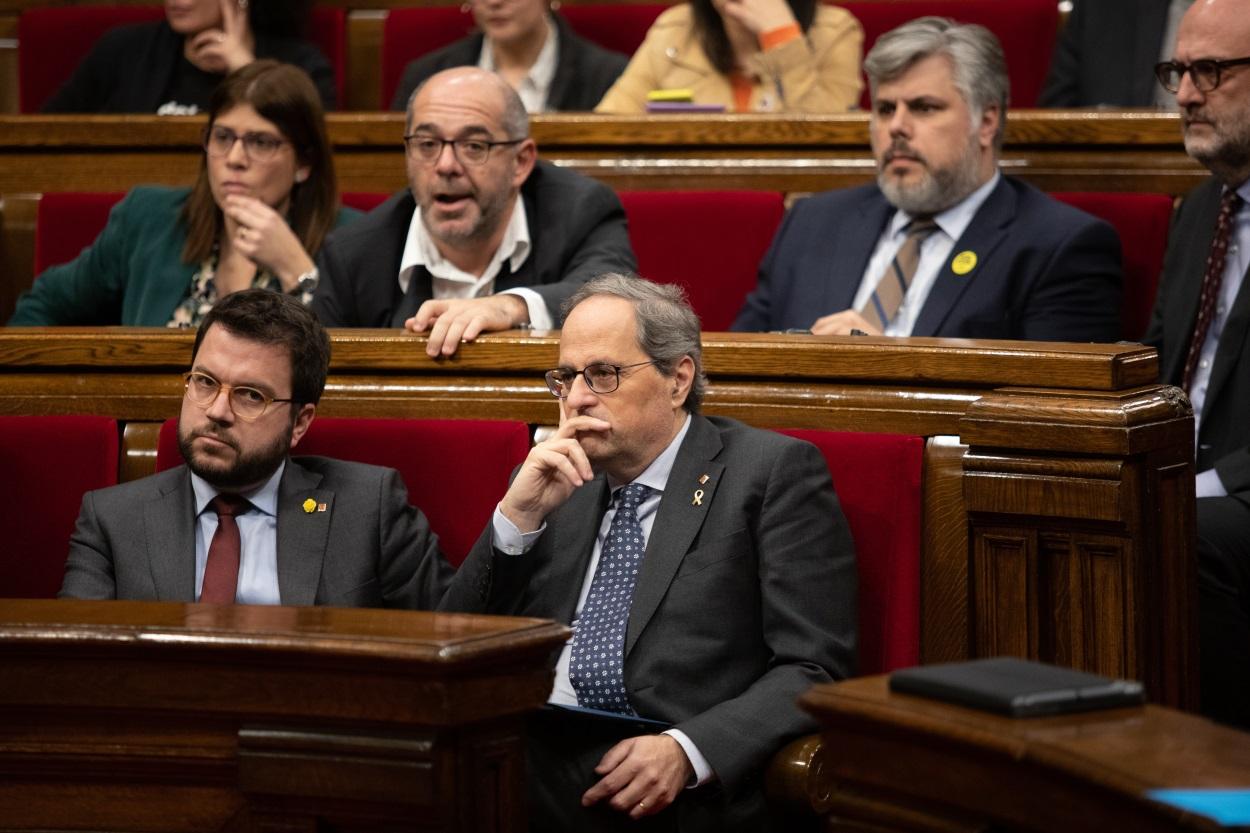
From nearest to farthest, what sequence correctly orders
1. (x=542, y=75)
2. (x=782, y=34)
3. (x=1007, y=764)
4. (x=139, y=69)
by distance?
(x=1007, y=764) < (x=782, y=34) < (x=542, y=75) < (x=139, y=69)

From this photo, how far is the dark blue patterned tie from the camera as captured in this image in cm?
129

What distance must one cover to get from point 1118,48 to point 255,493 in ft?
4.97

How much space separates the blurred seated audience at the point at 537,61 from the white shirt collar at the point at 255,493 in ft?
3.69

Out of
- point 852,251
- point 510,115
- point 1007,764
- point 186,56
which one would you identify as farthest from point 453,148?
point 1007,764

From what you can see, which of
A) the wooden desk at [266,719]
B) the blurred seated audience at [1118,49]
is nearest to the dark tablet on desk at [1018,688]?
the wooden desk at [266,719]

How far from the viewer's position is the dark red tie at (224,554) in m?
1.38

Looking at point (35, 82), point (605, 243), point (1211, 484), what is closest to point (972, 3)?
point (605, 243)

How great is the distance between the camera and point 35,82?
109 inches

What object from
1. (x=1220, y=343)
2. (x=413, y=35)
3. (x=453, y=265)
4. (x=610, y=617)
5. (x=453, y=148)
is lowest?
(x=610, y=617)

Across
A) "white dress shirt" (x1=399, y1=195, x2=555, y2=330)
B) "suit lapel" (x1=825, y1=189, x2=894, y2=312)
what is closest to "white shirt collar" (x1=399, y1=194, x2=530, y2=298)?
"white dress shirt" (x1=399, y1=195, x2=555, y2=330)

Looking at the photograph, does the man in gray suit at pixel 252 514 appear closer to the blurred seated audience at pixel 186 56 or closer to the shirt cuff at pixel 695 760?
the shirt cuff at pixel 695 760

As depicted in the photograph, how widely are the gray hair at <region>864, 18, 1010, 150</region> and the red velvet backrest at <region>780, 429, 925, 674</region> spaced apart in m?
0.71

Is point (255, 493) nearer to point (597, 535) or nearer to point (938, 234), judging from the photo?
point (597, 535)

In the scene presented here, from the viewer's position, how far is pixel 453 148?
1.81m
